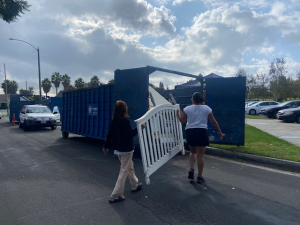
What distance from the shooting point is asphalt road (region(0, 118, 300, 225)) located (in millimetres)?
3758

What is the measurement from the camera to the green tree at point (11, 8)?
48.5 feet

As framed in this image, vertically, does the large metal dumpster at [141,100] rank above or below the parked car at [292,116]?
above

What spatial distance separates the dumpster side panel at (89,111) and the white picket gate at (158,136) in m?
3.35

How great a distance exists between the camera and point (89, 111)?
10.1m

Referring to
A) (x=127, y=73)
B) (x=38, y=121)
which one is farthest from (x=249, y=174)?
(x=38, y=121)

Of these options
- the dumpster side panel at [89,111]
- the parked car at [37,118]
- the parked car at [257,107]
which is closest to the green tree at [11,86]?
the parked car at [37,118]

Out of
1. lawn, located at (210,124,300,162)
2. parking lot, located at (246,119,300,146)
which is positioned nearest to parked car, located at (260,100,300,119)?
parking lot, located at (246,119,300,146)

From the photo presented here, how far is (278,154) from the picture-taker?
7258mm

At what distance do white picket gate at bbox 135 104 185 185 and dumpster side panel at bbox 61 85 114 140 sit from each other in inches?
132

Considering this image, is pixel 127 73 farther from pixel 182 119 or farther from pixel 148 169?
pixel 148 169

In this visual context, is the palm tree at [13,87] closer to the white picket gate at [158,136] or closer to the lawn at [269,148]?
the lawn at [269,148]

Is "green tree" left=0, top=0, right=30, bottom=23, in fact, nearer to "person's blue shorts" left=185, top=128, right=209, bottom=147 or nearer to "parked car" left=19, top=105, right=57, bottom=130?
"parked car" left=19, top=105, right=57, bottom=130

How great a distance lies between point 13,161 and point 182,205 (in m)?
→ 5.52

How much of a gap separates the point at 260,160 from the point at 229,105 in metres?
1.97
